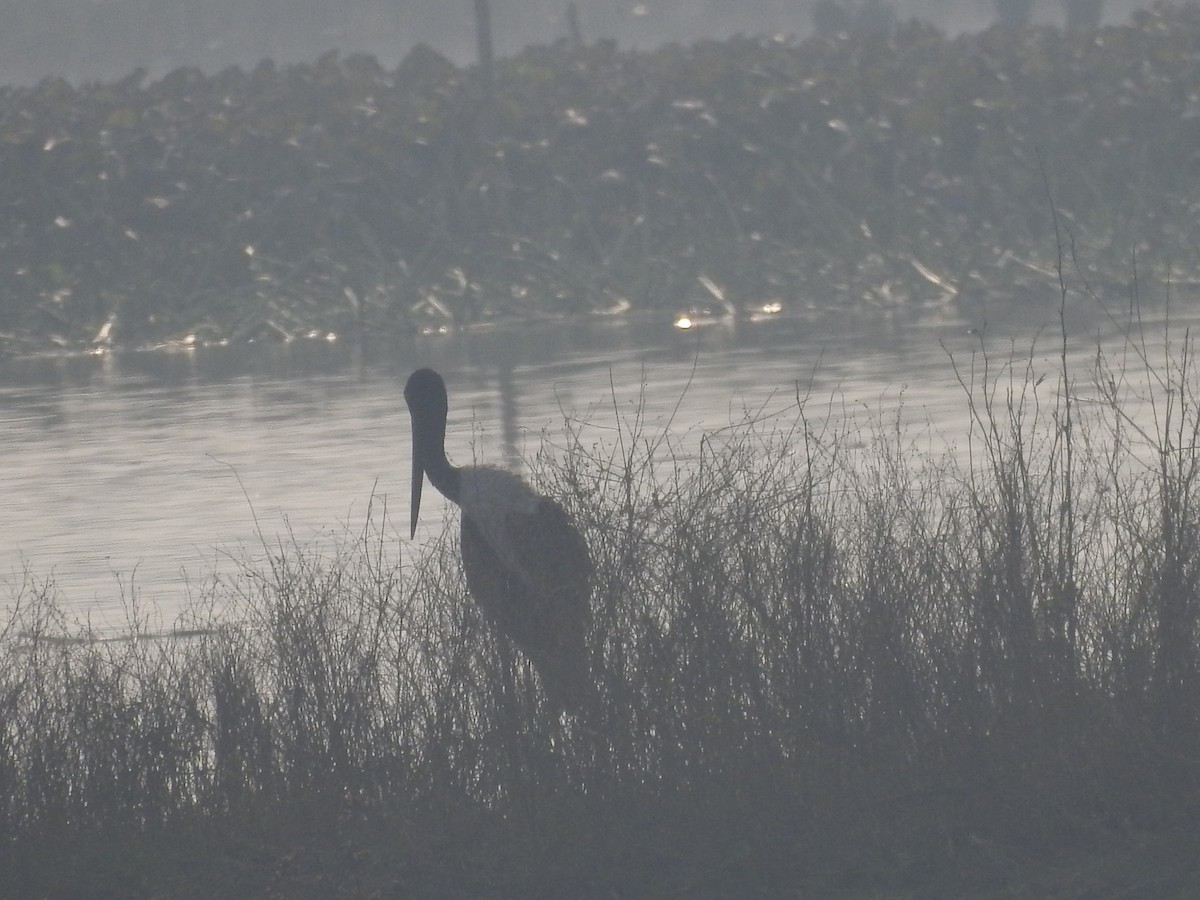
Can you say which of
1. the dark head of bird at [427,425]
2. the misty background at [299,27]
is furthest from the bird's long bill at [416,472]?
the misty background at [299,27]

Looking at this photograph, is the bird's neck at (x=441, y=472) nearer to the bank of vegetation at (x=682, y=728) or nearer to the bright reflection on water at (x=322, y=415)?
the bright reflection on water at (x=322, y=415)

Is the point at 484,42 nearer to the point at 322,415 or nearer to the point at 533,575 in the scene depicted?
the point at 322,415

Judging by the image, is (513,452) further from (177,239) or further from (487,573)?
(177,239)

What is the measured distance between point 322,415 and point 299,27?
42.1 meters

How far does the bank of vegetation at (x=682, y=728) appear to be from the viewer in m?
6.64

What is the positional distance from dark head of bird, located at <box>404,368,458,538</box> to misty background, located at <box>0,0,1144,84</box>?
46168 mm

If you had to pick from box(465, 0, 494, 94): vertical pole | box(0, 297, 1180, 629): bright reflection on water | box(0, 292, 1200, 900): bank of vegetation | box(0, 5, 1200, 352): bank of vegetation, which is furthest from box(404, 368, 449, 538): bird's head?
box(465, 0, 494, 94): vertical pole

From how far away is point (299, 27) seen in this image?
192 feet

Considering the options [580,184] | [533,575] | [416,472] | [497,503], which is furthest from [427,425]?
[580,184]

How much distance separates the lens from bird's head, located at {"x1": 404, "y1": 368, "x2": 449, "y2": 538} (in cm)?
822

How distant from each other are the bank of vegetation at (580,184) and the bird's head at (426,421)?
18.8 m

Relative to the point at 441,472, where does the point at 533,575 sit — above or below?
below

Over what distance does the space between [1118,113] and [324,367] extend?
51.7 feet

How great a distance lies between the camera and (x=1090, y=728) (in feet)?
22.2
